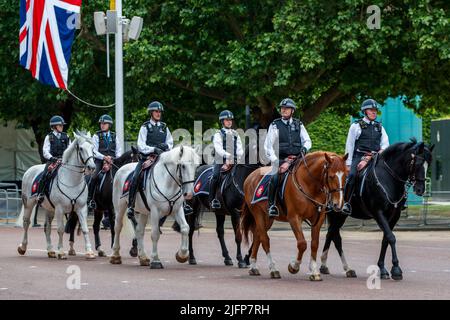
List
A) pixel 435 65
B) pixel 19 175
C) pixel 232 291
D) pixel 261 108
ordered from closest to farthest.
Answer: pixel 232 291 < pixel 435 65 < pixel 261 108 < pixel 19 175

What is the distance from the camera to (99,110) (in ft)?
140

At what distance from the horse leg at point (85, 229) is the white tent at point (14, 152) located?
34301 mm

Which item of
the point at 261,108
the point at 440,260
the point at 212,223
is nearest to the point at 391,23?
the point at 261,108

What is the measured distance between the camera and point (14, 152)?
56406 mm

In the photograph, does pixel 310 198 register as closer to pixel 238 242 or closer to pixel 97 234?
pixel 238 242

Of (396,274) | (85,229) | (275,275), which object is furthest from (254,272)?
(85,229)

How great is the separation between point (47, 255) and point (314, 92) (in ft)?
63.3

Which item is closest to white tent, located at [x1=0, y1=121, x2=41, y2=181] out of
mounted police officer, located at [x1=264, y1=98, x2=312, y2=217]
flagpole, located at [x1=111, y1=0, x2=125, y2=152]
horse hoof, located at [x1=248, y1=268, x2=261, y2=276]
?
flagpole, located at [x1=111, y1=0, x2=125, y2=152]

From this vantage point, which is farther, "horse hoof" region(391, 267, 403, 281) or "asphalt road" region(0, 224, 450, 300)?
"horse hoof" region(391, 267, 403, 281)

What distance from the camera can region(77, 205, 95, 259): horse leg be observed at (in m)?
21.4

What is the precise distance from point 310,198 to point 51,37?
52.8ft

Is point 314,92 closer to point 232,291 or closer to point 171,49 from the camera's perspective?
point 171,49

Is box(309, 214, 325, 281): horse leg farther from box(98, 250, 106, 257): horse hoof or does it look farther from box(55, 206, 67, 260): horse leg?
box(98, 250, 106, 257): horse hoof

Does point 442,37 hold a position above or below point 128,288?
above
